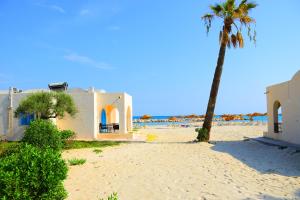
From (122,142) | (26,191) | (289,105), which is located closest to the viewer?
(26,191)

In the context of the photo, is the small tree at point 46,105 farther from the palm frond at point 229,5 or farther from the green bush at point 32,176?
the green bush at point 32,176

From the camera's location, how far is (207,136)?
20.0 metres

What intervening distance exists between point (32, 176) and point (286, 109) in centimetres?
1478

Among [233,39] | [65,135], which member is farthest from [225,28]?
[65,135]

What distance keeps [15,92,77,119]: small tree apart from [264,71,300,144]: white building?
1259 cm

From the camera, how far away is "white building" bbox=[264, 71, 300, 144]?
16.2 meters

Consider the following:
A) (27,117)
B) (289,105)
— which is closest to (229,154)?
(289,105)

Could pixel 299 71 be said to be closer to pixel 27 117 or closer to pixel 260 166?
pixel 260 166

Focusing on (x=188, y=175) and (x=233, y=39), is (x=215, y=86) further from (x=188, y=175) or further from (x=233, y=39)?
(x=188, y=175)

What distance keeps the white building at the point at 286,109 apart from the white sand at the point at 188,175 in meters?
2.20

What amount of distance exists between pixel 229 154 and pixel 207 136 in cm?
529

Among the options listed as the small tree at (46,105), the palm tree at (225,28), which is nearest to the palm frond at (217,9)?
the palm tree at (225,28)

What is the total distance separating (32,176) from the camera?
6.93 m

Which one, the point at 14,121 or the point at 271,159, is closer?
the point at 271,159
